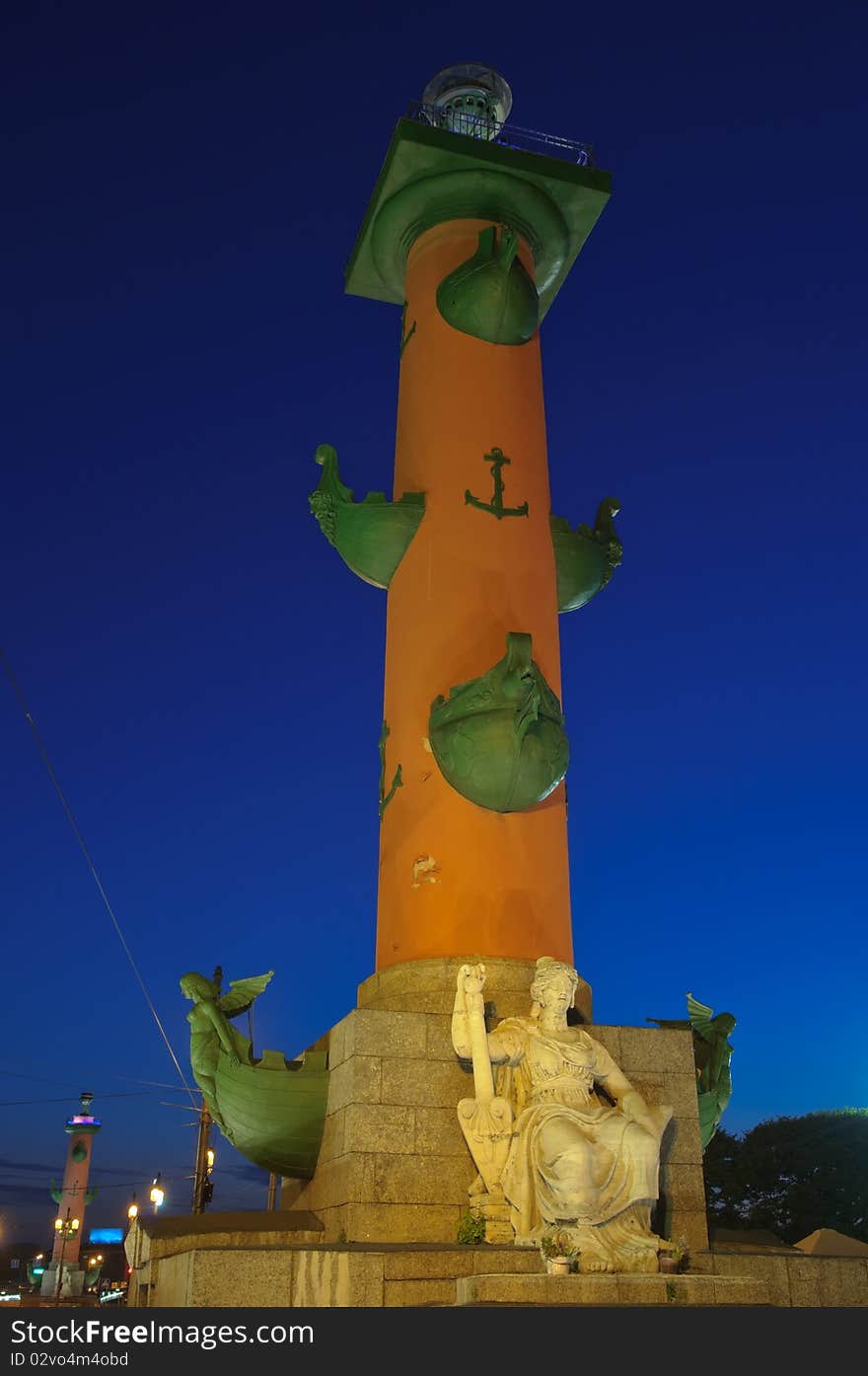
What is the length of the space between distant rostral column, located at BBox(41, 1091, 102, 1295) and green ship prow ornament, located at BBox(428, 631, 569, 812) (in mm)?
62130

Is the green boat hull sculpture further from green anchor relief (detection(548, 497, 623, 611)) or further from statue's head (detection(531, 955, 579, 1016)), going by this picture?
green anchor relief (detection(548, 497, 623, 611))

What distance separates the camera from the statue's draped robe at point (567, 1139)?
29.8 ft

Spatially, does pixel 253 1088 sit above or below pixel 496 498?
below

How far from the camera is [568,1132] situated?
925 cm

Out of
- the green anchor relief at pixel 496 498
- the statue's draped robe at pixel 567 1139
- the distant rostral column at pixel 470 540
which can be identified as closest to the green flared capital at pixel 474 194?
the distant rostral column at pixel 470 540

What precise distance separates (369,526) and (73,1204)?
78142 mm

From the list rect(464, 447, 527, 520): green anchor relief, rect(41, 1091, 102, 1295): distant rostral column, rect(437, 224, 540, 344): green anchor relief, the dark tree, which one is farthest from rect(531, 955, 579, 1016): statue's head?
rect(41, 1091, 102, 1295): distant rostral column

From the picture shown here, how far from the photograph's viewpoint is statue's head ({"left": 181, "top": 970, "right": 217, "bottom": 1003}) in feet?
42.0

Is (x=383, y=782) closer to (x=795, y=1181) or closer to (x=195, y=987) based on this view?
(x=195, y=987)

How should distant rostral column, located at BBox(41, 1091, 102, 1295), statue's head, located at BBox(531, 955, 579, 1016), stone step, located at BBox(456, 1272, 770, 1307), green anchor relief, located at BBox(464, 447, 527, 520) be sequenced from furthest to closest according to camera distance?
distant rostral column, located at BBox(41, 1091, 102, 1295)
green anchor relief, located at BBox(464, 447, 527, 520)
statue's head, located at BBox(531, 955, 579, 1016)
stone step, located at BBox(456, 1272, 770, 1307)

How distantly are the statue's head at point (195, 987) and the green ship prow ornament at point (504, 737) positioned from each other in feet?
10.9

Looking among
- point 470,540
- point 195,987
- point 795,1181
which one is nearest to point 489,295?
point 470,540
